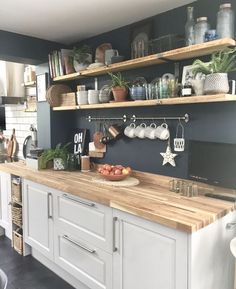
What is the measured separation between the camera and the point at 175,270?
4.94ft

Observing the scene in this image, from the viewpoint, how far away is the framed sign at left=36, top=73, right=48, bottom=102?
10.2 feet

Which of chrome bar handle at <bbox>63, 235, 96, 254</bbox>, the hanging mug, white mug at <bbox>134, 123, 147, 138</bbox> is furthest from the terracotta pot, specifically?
chrome bar handle at <bbox>63, 235, 96, 254</bbox>

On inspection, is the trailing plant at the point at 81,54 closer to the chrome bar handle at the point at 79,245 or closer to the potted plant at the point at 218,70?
the potted plant at the point at 218,70

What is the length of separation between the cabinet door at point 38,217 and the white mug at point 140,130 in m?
0.92

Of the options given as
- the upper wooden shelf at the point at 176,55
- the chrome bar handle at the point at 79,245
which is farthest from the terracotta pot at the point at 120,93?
the chrome bar handle at the point at 79,245

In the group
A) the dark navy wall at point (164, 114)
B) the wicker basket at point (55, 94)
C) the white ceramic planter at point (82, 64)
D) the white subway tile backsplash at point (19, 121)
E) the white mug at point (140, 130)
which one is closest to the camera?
the dark navy wall at point (164, 114)

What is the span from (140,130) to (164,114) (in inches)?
9.8

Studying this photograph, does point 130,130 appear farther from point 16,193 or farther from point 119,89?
point 16,193

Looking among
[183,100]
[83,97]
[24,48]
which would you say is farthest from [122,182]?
[24,48]

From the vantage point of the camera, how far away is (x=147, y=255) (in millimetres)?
1648

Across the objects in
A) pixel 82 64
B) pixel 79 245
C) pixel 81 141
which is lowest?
pixel 79 245

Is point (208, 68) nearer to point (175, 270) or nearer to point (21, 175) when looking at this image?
point (175, 270)

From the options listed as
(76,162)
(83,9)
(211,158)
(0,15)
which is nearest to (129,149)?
(76,162)

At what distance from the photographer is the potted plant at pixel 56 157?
290 cm
